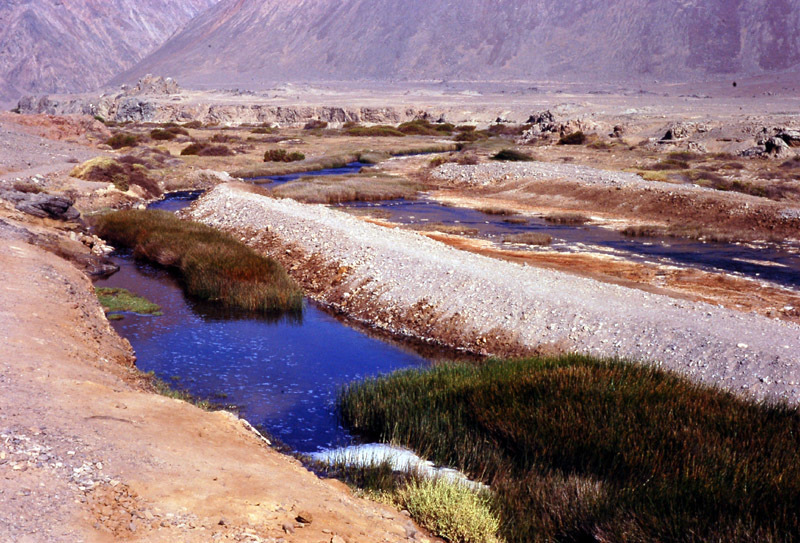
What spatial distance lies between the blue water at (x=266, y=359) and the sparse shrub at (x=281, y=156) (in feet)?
103

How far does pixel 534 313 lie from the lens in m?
15.1

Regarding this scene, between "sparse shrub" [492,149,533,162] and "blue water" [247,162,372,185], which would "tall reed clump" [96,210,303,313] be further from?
"sparse shrub" [492,149,533,162]

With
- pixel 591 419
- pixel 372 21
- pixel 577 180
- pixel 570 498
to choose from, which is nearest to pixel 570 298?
pixel 591 419

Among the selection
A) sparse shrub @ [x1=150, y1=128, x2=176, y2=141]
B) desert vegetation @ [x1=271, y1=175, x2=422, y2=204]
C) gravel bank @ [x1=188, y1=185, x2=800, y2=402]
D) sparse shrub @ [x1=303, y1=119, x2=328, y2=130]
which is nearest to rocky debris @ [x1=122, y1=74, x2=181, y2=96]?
sparse shrub @ [x1=303, y1=119, x2=328, y2=130]

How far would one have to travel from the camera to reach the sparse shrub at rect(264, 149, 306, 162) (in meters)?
48.9

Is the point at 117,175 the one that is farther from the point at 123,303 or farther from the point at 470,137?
the point at 470,137

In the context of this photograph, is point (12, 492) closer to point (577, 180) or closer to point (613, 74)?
point (577, 180)

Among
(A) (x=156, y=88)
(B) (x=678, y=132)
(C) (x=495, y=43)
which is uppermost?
(C) (x=495, y=43)

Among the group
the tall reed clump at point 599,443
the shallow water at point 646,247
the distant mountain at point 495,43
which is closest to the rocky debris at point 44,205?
the shallow water at point 646,247

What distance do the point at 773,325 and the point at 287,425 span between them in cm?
916

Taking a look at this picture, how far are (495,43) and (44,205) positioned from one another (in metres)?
140

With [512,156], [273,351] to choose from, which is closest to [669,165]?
[512,156]

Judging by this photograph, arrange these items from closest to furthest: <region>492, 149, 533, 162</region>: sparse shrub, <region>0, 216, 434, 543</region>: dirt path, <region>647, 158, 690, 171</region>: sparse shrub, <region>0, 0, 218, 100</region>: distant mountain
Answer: <region>0, 216, 434, 543</region>: dirt path < <region>647, 158, 690, 171</region>: sparse shrub < <region>492, 149, 533, 162</region>: sparse shrub < <region>0, 0, 218, 100</region>: distant mountain

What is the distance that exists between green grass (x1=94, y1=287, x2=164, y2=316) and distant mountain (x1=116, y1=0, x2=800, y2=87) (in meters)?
127
